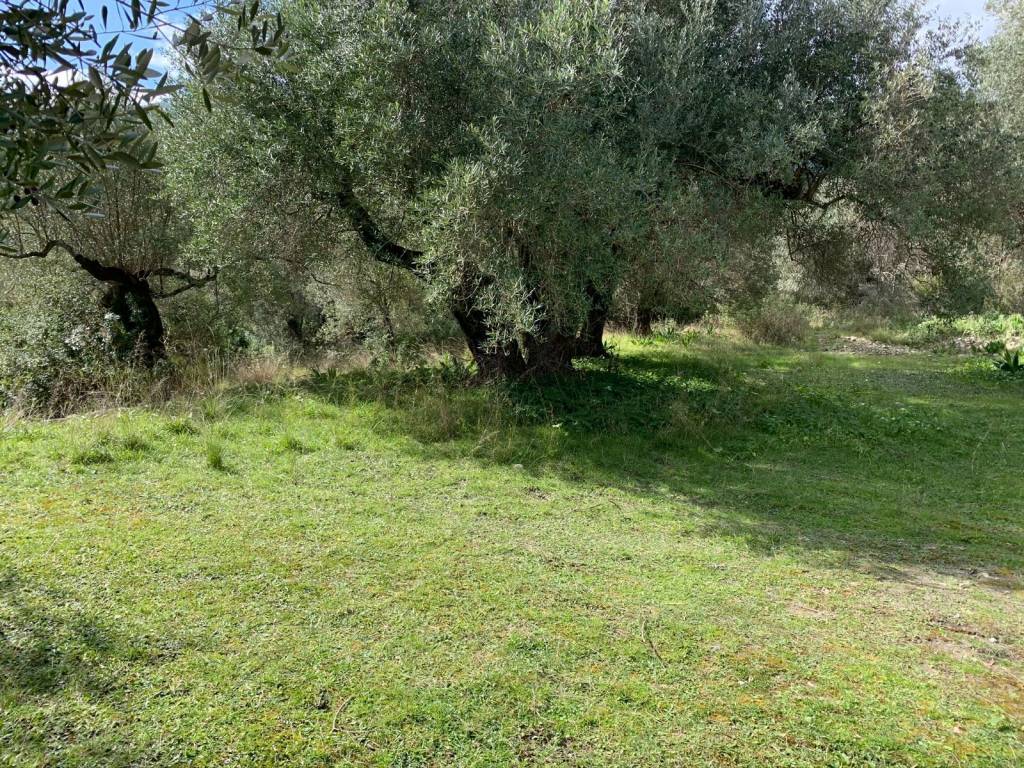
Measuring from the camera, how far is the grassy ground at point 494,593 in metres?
3.01

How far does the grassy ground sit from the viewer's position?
3.01 m

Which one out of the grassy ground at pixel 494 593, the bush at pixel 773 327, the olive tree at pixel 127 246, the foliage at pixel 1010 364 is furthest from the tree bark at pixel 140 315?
the foliage at pixel 1010 364

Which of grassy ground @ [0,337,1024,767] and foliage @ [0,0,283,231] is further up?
foliage @ [0,0,283,231]

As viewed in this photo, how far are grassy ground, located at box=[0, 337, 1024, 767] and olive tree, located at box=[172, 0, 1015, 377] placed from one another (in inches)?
76.1

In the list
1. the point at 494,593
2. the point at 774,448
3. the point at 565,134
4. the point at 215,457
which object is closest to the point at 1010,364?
the point at 774,448

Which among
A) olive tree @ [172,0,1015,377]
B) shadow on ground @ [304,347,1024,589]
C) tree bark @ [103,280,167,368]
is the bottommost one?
shadow on ground @ [304,347,1024,589]

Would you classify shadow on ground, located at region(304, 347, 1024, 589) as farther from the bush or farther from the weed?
the bush

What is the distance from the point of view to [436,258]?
7133 millimetres

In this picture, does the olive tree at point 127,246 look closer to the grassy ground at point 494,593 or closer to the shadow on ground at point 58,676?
the grassy ground at point 494,593

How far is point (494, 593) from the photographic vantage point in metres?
4.23

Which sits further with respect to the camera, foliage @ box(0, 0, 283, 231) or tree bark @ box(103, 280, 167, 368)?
tree bark @ box(103, 280, 167, 368)

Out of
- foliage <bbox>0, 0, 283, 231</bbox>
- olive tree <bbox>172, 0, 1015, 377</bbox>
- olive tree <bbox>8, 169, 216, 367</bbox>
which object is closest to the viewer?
foliage <bbox>0, 0, 283, 231</bbox>

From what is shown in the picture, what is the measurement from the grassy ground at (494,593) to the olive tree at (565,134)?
193 centimetres

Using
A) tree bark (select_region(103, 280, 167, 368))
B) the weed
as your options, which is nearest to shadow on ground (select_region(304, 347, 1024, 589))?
the weed
